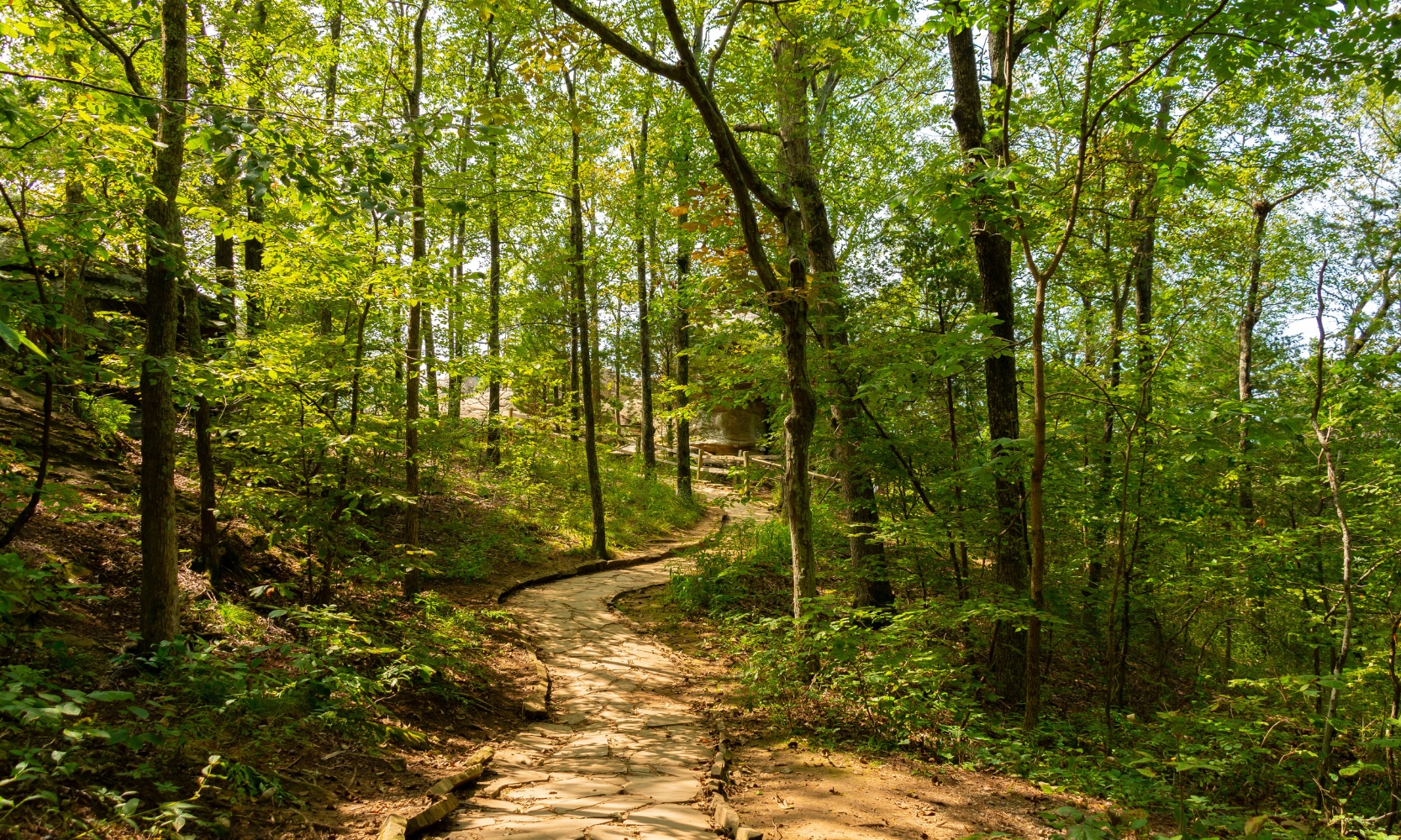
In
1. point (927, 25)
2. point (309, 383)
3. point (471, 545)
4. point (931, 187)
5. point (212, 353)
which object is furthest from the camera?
point (471, 545)

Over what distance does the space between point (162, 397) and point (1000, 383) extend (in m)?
6.64

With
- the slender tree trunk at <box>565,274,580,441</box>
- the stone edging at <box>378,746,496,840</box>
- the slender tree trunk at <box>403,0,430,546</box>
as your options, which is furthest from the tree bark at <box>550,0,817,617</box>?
the slender tree trunk at <box>565,274,580,441</box>

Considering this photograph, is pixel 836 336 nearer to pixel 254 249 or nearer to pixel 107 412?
pixel 107 412

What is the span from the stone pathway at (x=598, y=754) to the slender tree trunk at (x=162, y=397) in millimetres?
2392

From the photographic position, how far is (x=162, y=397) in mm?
4086

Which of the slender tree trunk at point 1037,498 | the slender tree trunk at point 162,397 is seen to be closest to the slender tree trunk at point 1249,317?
the slender tree trunk at point 1037,498

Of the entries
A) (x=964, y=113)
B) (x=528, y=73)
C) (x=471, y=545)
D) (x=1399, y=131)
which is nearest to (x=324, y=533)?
(x=528, y=73)

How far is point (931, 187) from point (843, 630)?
11.5 ft

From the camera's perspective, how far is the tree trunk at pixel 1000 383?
5914 millimetres

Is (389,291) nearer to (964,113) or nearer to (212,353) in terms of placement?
(212,353)

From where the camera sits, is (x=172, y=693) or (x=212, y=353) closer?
(x=172, y=693)

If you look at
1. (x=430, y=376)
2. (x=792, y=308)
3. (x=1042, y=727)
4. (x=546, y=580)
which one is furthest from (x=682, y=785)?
(x=430, y=376)

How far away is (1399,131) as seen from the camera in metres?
13.4

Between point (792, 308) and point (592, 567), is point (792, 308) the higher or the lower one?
the higher one
